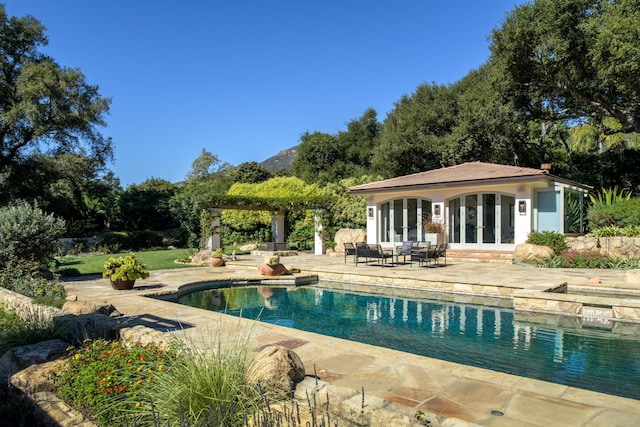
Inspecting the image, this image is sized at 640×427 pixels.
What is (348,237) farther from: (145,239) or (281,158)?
(281,158)

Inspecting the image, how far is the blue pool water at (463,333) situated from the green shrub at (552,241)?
266 inches

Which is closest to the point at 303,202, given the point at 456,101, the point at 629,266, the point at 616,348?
the point at 456,101

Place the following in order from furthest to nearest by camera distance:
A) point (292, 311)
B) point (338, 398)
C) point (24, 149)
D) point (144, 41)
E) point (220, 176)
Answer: point (220, 176), point (24, 149), point (144, 41), point (292, 311), point (338, 398)

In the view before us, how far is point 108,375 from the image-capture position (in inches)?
140

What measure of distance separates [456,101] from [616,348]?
21.5 metres

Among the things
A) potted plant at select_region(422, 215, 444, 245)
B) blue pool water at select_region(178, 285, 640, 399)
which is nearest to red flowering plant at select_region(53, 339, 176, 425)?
blue pool water at select_region(178, 285, 640, 399)

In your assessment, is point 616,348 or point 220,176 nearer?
point 616,348

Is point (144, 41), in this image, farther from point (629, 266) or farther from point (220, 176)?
point (220, 176)

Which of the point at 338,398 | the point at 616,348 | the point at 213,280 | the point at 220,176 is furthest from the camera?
the point at 220,176

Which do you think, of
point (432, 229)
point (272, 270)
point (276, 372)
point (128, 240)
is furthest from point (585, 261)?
point (128, 240)

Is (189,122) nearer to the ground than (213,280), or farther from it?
farther from it

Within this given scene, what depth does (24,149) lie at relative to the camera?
21547mm

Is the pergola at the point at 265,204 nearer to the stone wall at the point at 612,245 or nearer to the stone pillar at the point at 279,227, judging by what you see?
the stone pillar at the point at 279,227

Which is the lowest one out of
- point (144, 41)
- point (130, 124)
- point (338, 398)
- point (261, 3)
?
point (338, 398)
